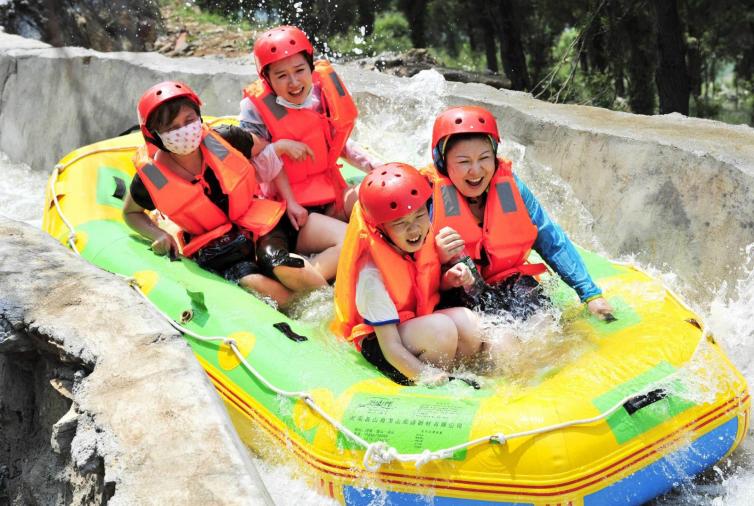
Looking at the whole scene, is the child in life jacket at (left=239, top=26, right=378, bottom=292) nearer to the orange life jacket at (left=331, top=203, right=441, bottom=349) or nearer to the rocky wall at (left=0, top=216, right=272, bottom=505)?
the orange life jacket at (left=331, top=203, right=441, bottom=349)

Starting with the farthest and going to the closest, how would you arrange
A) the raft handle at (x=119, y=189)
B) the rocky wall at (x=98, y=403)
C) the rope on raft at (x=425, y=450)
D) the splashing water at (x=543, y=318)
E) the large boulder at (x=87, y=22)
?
the large boulder at (x=87, y=22), the raft handle at (x=119, y=189), the splashing water at (x=543, y=318), the rope on raft at (x=425, y=450), the rocky wall at (x=98, y=403)

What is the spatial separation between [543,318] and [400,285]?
0.60 metres

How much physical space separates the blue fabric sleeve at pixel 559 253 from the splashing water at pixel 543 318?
14cm

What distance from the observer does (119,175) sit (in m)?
5.10

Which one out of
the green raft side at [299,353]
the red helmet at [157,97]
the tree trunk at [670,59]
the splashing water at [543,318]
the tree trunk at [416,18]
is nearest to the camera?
the green raft side at [299,353]

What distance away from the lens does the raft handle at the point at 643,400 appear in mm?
2990

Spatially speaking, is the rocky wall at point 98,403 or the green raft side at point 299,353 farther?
the green raft side at point 299,353

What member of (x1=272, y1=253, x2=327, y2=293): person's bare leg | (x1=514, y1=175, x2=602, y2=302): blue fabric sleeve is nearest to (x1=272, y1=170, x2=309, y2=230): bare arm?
(x1=272, y1=253, x2=327, y2=293): person's bare leg

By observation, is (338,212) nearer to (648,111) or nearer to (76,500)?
(76,500)

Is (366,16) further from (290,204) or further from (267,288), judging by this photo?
(267,288)

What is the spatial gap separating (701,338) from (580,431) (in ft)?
2.43

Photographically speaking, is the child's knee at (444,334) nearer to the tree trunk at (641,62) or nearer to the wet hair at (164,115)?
the wet hair at (164,115)

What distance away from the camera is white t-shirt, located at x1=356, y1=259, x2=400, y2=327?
3.35m

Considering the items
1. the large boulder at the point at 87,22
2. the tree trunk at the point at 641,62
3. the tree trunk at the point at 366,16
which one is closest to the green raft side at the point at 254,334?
the large boulder at the point at 87,22
